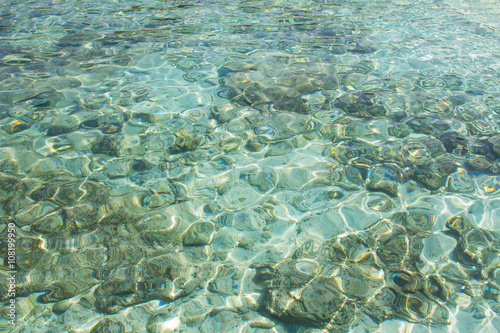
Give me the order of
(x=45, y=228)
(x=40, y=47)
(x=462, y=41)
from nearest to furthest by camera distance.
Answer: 1. (x=45, y=228)
2. (x=40, y=47)
3. (x=462, y=41)

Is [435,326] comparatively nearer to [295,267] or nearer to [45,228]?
[295,267]

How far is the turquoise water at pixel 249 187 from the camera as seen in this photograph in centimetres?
238

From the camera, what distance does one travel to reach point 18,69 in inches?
218

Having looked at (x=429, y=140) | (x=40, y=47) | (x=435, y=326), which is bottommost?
(x=435, y=326)

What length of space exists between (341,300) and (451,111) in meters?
3.46

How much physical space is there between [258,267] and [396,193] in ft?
5.29

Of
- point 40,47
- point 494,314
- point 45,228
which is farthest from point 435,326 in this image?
point 40,47

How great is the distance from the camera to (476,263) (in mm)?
2674

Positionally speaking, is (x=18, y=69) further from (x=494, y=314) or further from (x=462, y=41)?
(x=462, y=41)

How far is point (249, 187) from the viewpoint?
3381 mm

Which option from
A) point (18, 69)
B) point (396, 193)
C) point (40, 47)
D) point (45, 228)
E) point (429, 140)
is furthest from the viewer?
point (40, 47)

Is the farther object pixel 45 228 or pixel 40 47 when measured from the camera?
pixel 40 47

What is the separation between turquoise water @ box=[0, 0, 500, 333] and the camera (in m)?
2.38

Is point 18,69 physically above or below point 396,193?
above
